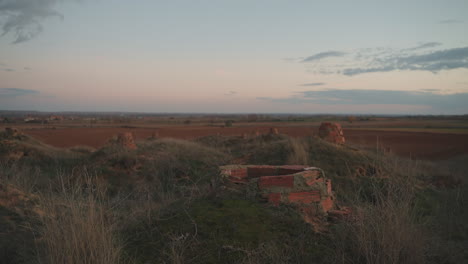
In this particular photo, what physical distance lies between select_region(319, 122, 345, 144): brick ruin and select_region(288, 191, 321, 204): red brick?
26.6ft

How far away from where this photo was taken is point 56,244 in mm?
2730

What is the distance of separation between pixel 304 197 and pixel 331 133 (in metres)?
8.43

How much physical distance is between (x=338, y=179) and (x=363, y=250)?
20.2 ft

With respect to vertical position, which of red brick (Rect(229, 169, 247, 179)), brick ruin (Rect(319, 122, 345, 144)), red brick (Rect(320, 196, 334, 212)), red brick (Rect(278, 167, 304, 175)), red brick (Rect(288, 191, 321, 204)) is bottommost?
red brick (Rect(320, 196, 334, 212))

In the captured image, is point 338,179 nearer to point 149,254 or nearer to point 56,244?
point 149,254

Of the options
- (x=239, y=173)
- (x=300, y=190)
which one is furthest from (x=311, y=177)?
(x=239, y=173)

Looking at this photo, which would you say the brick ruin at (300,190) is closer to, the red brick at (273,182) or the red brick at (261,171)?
the red brick at (273,182)

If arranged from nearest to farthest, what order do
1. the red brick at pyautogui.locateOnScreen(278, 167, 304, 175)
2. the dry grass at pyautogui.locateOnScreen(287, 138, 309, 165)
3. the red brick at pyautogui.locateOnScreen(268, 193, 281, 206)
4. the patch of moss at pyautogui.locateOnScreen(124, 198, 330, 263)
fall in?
1. the patch of moss at pyautogui.locateOnScreen(124, 198, 330, 263)
2. the red brick at pyautogui.locateOnScreen(268, 193, 281, 206)
3. the red brick at pyautogui.locateOnScreen(278, 167, 304, 175)
4. the dry grass at pyautogui.locateOnScreen(287, 138, 309, 165)

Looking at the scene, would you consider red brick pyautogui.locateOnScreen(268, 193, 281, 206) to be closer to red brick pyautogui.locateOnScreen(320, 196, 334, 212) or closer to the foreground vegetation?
the foreground vegetation

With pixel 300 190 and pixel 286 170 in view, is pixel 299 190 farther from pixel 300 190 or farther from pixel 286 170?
pixel 286 170

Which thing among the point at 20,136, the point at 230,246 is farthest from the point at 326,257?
the point at 20,136

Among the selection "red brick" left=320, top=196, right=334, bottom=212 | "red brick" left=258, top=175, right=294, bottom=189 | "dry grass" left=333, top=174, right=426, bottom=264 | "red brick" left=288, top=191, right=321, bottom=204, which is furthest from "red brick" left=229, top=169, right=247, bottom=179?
"dry grass" left=333, top=174, right=426, bottom=264

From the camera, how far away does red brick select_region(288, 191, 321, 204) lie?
4629 mm

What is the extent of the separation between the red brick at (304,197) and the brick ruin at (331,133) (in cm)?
810
